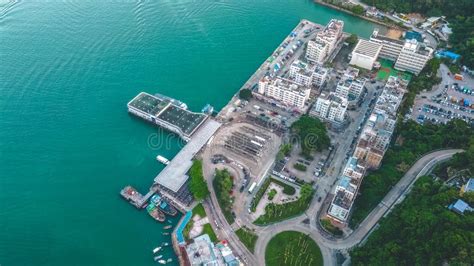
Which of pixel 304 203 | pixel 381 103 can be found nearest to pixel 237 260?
pixel 304 203

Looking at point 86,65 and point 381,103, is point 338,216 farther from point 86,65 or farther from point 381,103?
point 86,65

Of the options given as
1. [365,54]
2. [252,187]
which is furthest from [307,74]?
[252,187]

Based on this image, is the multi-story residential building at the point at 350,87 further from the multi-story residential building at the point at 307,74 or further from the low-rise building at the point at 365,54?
the low-rise building at the point at 365,54

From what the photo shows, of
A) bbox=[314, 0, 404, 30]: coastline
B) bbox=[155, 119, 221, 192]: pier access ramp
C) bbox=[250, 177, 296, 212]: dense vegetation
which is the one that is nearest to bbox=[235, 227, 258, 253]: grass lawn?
bbox=[250, 177, 296, 212]: dense vegetation

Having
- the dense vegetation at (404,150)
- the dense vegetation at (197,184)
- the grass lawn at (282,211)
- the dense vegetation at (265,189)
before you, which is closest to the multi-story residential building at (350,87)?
the dense vegetation at (404,150)

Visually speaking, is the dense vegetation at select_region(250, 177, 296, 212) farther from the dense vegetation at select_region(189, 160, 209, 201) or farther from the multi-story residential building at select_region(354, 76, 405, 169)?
the multi-story residential building at select_region(354, 76, 405, 169)

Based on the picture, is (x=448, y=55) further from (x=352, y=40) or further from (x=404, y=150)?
(x=404, y=150)
